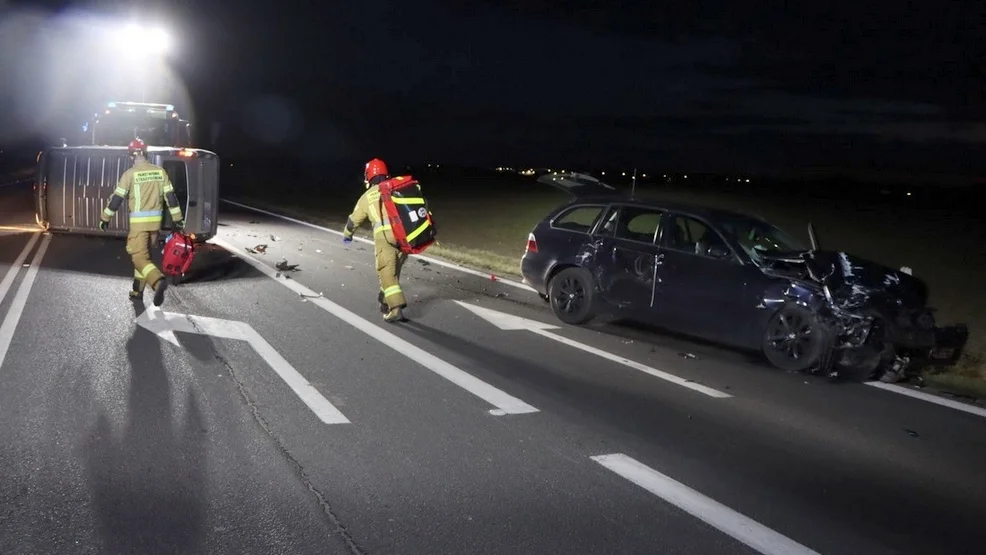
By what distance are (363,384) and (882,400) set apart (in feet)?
14.8

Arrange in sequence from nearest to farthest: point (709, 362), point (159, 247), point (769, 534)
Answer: point (769, 534) < point (709, 362) < point (159, 247)

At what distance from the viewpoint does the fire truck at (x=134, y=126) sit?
21.3 meters

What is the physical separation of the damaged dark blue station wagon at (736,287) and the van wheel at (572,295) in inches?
0.5

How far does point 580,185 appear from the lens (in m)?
10.9

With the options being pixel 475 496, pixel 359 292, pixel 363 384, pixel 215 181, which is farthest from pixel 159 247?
pixel 475 496

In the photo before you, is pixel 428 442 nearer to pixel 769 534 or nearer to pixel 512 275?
pixel 769 534

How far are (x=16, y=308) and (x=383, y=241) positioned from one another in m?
4.24

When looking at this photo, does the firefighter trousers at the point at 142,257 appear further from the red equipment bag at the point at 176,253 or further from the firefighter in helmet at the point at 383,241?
the firefighter in helmet at the point at 383,241

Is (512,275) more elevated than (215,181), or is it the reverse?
(215,181)

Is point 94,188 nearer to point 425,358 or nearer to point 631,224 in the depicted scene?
point 425,358

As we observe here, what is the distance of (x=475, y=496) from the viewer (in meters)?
4.92

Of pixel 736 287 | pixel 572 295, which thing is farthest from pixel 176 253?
pixel 736 287

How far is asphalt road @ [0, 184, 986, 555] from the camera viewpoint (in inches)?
177

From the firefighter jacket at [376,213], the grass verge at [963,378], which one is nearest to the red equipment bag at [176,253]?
the firefighter jacket at [376,213]
